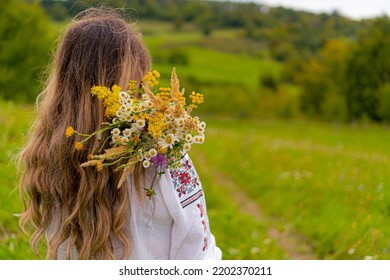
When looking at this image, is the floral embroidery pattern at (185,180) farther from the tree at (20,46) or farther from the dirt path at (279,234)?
the tree at (20,46)

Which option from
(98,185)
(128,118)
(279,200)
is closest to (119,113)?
(128,118)

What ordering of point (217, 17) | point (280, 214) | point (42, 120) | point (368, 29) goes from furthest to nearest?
1. point (217, 17)
2. point (368, 29)
3. point (280, 214)
4. point (42, 120)

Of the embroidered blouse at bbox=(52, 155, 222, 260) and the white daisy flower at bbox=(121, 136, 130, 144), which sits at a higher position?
the white daisy flower at bbox=(121, 136, 130, 144)

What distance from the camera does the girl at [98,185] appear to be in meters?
3.03

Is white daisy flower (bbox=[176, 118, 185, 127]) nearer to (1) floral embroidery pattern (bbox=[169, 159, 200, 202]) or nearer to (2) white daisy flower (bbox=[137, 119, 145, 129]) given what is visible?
(2) white daisy flower (bbox=[137, 119, 145, 129])

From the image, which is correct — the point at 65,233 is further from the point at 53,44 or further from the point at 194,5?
the point at 194,5

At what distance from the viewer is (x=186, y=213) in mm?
2984

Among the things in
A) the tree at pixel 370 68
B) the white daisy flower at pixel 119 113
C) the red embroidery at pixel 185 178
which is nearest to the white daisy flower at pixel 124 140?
the white daisy flower at pixel 119 113

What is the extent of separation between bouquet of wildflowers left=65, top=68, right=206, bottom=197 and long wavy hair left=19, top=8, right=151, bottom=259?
0.49ft

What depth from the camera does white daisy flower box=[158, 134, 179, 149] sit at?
2840 millimetres

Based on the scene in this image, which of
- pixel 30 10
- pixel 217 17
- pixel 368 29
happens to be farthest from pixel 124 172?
pixel 217 17

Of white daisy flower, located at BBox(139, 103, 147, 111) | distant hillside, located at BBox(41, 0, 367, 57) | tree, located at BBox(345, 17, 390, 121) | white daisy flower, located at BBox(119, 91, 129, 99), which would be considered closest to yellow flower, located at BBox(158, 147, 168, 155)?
white daisy flower, located at BBox(139, 103, 147, 111)

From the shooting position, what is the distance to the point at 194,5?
11006cm
